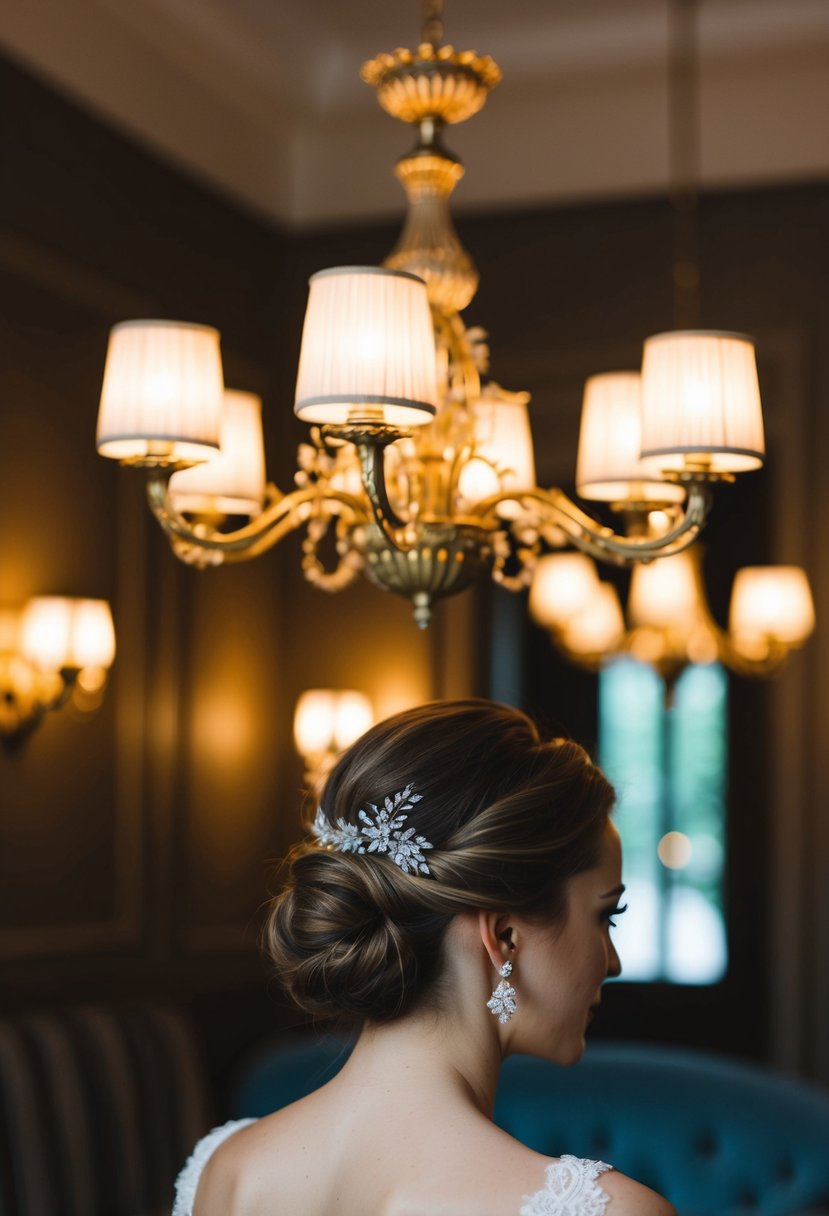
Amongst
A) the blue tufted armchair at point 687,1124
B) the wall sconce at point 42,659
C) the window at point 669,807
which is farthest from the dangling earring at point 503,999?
the window at point 669,807

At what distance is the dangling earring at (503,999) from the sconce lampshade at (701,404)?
0.91m

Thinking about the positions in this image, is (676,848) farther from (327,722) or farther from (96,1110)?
(96,1110)

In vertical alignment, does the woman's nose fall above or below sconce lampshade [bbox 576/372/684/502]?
below

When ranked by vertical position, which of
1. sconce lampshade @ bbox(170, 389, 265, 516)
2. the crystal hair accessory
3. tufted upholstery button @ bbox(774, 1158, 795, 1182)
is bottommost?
tufted upholstery button @ bbox(774, 1158, 795, 1182)

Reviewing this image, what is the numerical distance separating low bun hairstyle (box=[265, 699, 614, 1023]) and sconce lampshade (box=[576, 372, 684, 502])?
1002mm

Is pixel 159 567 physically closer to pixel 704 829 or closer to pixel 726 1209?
pixel 726 1209

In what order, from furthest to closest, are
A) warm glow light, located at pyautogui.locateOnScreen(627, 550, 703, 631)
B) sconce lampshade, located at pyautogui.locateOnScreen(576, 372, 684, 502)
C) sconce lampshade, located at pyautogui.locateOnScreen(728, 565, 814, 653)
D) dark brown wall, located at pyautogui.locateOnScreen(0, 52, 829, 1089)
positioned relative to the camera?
1. warm glow light, located at pyautogui.locateOnScreen(627, 550, 703, 631)
2. sconce lampshade, located at pyautogui.locateOnScreen(728, 565, 814, 653)
3. dark brown wall, located at pyautogui.locateOnScreen(0, 52, 829, 1089)
4. sconce lampshade, located at pyautogui.locateOnScreen(576, 372, 684, 502)

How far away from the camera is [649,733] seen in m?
7.52

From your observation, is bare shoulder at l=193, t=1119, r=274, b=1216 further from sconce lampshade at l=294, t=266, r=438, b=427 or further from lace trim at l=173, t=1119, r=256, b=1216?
sconce lampshade at l=294, t=266, r=438, b=427

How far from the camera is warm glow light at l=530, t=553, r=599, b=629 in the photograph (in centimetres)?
513

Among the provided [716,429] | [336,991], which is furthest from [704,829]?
[336,991]

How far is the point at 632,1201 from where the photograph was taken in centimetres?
140

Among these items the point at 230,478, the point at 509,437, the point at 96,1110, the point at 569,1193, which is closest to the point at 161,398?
the point at 230,478

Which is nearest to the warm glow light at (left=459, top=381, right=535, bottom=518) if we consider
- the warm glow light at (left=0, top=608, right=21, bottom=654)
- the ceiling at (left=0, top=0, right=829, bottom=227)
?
the warm glow light at (left=0, top=608, right=21, bottom=654)
